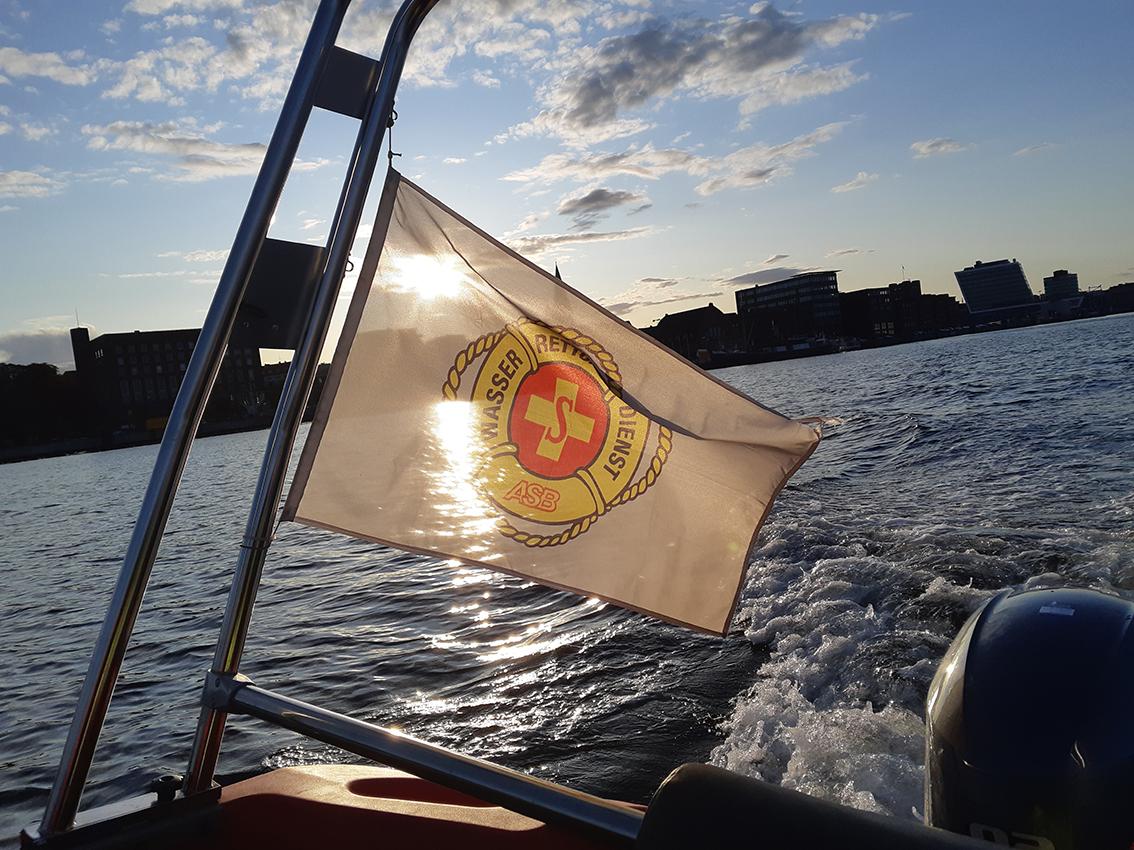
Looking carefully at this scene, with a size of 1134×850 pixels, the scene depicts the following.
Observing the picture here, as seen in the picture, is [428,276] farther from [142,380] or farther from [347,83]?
[142,380]

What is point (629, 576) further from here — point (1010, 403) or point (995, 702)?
point (1010, 403)

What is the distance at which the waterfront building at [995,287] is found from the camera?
158 metres

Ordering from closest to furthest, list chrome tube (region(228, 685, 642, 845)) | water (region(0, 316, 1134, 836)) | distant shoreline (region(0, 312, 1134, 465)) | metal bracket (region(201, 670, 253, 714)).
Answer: chrome tube (region(228, 685, 642, 845))
metal bracket (region(201, 670, 253, 714))
water (region(0, 316, 1134, 836))
distant shoreline (region(0, 312, 1134, 465))

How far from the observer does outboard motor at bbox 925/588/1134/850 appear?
185 centimetres

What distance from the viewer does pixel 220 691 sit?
6.28 ft

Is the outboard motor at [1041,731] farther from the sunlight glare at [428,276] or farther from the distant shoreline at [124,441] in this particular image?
the distant shoreline at [124,441]

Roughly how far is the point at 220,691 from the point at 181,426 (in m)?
0.60

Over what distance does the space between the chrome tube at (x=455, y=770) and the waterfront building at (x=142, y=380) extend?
111806mm

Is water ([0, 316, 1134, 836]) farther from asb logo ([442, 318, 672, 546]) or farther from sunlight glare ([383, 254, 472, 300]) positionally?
sunlight glare ([383, 254, 472, 300])

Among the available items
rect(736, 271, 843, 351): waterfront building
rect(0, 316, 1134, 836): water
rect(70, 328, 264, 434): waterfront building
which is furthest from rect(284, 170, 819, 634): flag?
rect(736, 271, 843, 351): waterfront building

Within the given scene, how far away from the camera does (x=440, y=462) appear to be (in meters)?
2.65

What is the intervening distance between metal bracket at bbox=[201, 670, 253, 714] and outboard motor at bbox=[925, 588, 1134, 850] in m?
1.69

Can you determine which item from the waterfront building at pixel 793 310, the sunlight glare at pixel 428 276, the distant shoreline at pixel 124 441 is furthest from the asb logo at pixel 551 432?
the waterfront building at pixel 793 310

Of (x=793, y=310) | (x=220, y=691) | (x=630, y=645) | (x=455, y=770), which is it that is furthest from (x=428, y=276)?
(x=793, y=310)
